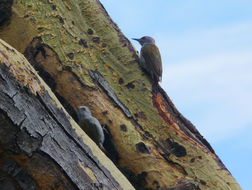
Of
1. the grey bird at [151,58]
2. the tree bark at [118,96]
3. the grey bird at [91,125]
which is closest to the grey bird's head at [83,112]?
the grey bird at [91,125]

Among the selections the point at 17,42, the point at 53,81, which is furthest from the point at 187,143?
the point at 17,42

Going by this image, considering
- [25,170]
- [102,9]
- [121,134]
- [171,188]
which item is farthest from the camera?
[102,9]

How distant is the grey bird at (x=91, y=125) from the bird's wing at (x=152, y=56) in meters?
1.60

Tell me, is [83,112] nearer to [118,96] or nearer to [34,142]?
[118,96]

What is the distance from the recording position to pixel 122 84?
5867 mm

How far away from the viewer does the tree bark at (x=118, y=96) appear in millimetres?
5234

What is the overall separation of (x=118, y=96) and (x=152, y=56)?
2168 mm

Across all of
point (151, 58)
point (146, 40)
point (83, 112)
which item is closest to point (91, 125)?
point (83, 112)

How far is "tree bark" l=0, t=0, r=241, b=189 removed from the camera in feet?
17.2

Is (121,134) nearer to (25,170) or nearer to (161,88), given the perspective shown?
(161,88)

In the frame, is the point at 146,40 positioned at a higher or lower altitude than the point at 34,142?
higher

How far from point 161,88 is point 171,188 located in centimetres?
129

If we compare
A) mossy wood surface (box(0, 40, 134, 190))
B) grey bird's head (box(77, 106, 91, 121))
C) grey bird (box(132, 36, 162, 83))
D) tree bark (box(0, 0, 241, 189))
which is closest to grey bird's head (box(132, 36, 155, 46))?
grey bird (box(132, 36, 162, 83))

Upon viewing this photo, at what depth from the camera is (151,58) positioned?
7492mm
